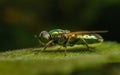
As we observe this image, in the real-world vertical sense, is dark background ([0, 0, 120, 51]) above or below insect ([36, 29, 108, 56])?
above

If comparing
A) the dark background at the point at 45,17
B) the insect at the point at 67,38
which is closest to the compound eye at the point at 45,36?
the insect at the point at 67,38

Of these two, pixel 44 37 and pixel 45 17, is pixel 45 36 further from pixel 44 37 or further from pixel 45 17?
pixel 45 17

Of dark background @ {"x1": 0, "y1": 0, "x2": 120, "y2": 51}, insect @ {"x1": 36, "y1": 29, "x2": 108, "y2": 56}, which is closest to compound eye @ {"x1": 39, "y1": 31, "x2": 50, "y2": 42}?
insect @ {"x1": 36, "y1": 29, "x2": 108, "y2": 56}

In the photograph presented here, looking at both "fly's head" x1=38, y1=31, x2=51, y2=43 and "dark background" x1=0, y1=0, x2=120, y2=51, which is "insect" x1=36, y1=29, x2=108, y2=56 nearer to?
"fly's head" x1=38, y1=31, x2=51, y2=43

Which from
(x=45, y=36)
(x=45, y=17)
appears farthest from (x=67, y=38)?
(x=45, y=17)

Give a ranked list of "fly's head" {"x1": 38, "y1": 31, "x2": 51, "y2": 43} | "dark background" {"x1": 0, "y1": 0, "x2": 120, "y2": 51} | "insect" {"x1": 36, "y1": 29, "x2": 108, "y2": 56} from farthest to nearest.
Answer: "dark background" {"x1": 0, "y1": 0, "x2": 120, "y2": 51}
"fly's head" {"x1": 38, "y1": 31, "x2": 51, "y2": 43}
"insect" {"x1": 36, "y1": 29, "x2": 108, "y2": 56}

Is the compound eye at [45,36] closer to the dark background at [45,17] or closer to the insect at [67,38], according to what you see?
the insect at [67,38]
